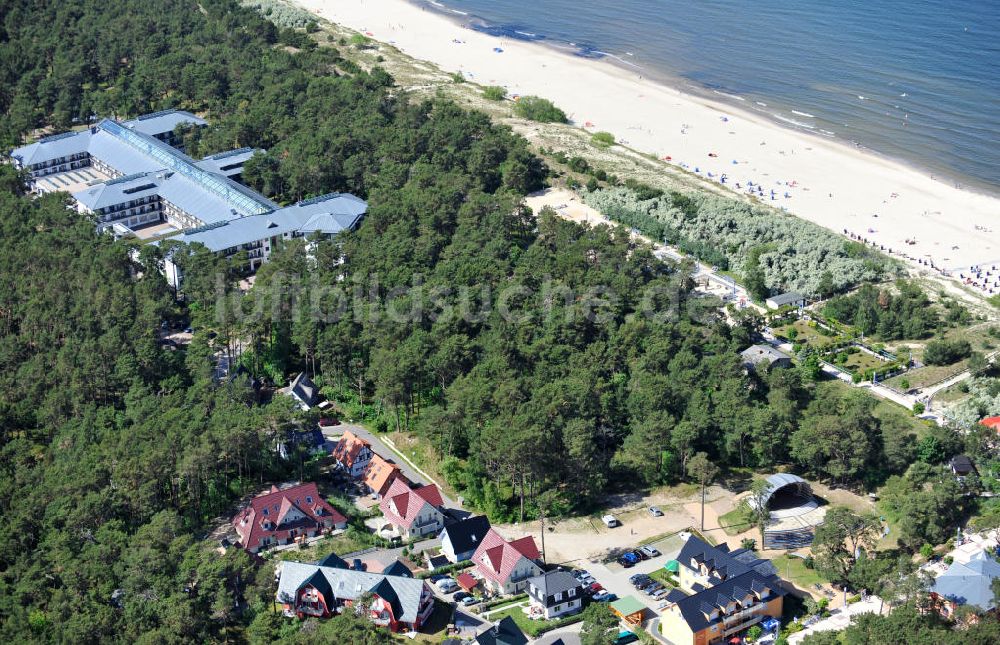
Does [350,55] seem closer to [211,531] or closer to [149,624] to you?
[211,531]

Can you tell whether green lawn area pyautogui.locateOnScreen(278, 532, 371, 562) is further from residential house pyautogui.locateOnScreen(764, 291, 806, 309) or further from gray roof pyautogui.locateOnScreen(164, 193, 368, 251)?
residential house pyautogui.locateOnScreen(764, 291, 806, 309)

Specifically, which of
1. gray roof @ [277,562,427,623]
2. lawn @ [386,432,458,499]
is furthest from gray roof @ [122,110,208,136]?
gray roof @ [277,562,427,623]

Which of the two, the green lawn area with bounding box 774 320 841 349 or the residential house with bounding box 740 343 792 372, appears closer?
the residential house with bounding box 740 343 792 372

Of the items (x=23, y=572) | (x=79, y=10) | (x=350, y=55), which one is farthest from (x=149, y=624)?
(x=79, y=10)

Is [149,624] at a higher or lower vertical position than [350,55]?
lower

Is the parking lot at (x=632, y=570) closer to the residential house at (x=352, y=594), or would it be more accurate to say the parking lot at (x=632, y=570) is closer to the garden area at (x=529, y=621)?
the garden area at (x=529, y=621)

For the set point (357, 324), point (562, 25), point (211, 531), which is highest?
point (562, 25)

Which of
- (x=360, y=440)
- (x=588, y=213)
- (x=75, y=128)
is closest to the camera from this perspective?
(x=360, y=440)

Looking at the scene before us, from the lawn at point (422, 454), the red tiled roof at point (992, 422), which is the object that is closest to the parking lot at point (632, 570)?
Result: the lawn at point (422, 454)
